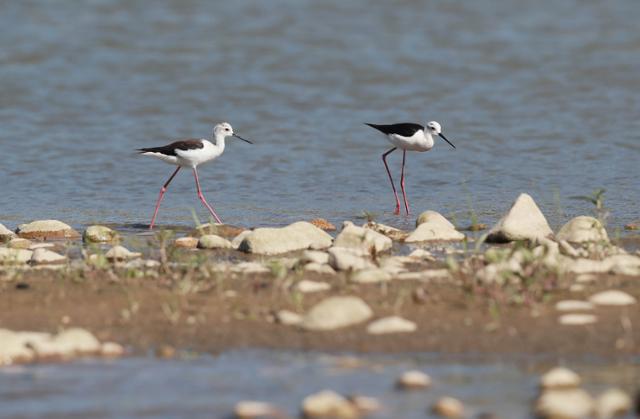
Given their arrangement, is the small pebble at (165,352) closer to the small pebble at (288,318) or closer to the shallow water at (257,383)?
the shallow water at (257,383)

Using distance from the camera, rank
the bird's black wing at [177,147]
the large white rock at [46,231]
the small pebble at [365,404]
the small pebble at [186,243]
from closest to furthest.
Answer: the small pebble at [365,404] < the small pebble at [186,243] < the large white rock at [46,231] < the bird's black wing at [177,147]

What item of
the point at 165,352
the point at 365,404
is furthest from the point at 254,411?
the point at 165,352

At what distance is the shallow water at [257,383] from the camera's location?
510 centimetres

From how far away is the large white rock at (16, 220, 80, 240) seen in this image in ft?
32.5

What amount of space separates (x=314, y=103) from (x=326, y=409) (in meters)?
12.6

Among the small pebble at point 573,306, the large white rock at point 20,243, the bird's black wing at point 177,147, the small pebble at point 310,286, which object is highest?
the bird's black wing at point 177,147

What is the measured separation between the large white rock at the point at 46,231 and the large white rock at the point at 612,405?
6.05 meters

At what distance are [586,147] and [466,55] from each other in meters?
5.67

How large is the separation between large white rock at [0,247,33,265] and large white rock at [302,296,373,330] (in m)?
2.40

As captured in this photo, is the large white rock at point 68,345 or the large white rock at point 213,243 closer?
the large white rock at point 68,345

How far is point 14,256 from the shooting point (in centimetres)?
788

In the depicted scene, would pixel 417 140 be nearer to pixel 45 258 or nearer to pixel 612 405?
pixel 45 258

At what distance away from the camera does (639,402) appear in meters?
4.88

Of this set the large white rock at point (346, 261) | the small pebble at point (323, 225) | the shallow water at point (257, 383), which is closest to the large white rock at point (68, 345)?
the shallow water at point (257, 383)
